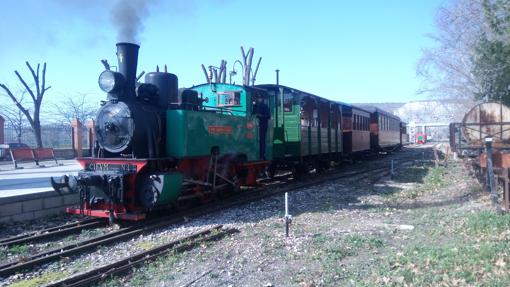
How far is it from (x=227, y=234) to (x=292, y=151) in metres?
7.64

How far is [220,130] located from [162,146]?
64.4 inches

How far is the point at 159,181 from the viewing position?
27.5ft

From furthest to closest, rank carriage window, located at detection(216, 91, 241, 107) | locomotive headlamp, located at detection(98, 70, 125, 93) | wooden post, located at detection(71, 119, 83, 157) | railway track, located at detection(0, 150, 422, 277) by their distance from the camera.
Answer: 1. wooden post, located at detection(71, 119, 83, 157)
2. carriage window, located at detection(216, 91, 241, 107)
3. locomotive headlamp, located at detection(98, 70, 125, 93)
4. railway track, located at detection(0, 150, 422, 277)

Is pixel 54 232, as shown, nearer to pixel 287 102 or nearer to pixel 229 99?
pixel 229 99

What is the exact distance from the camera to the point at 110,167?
29.2 ft

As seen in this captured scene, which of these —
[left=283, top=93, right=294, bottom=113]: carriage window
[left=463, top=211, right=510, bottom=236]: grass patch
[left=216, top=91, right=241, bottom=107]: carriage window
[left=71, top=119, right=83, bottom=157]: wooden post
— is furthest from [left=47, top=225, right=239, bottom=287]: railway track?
[left=71, top=119, right=83, bottom=157]: wooden post

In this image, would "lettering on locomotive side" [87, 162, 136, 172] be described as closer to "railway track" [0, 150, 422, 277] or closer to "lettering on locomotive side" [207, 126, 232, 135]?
"railway track" [0, 150, 422, 277]

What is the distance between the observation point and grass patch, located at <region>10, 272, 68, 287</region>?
5518mm

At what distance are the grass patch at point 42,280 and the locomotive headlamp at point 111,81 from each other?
395cm

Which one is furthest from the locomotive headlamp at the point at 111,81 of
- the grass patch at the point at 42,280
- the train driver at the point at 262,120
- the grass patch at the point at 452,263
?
the grass patch at the point at 452,263

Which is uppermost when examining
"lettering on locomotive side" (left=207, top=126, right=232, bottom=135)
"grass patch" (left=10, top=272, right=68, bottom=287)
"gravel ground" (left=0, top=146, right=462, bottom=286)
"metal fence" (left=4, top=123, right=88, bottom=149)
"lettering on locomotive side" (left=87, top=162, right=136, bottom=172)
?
"metal fence" (left=4, top=123, right=88, bottom=149)

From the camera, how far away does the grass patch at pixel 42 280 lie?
5518mm

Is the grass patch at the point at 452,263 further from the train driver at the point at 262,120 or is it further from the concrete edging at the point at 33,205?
the concrete edging at the point at 33,205

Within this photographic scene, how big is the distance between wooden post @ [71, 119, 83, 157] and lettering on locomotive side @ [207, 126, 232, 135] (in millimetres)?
17094
